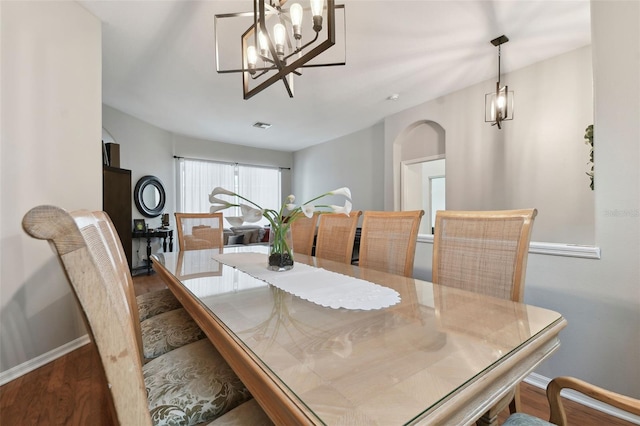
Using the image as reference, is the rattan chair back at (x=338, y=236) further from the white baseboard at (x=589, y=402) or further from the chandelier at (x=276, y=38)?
the white baseboard at (x=589, y=402)

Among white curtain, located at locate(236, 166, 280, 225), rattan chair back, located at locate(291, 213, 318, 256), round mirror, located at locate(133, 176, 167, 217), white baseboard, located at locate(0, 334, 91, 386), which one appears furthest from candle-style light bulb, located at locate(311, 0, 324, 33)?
white curtain, located at locate(236, 166, 280, 225)

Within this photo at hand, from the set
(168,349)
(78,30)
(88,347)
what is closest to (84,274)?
(168,349)

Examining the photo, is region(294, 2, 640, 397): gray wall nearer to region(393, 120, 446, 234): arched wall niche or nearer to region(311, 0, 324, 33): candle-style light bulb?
region(393, 120, 446, 234): arched wall niche

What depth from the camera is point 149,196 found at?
482cm

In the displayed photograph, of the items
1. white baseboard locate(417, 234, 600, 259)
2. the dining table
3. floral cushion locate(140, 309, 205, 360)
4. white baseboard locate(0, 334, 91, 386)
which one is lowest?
white baseboard locate(0, 334, 91, 386)

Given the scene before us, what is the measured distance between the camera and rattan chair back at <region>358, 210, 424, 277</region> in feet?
5.36

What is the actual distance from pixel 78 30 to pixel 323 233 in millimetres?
2461

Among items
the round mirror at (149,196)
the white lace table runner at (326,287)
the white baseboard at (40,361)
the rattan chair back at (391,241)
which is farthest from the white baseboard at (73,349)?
the round mirror at (149,196)

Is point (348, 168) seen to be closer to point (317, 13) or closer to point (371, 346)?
point (317, 13)

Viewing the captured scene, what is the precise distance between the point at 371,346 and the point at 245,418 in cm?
40

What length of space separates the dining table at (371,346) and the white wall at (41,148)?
57.0 inches

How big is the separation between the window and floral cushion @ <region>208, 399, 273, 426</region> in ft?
17.5

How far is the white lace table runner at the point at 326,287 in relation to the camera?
3.32ft

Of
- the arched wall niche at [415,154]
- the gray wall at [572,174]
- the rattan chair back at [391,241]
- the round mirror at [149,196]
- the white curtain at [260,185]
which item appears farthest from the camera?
the white curtain at [260,185]
